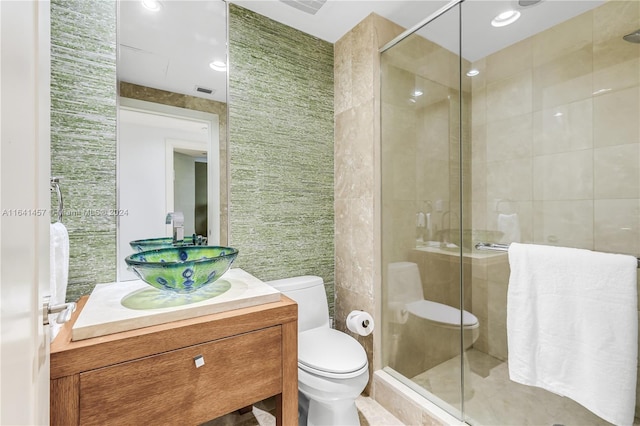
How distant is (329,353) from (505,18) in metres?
2.04

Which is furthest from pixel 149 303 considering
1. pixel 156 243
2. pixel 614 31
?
pixel 614 31

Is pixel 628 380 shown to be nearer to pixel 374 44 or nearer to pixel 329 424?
pixel 329 424

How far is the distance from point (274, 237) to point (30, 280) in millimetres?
1332

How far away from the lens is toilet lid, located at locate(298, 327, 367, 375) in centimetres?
132

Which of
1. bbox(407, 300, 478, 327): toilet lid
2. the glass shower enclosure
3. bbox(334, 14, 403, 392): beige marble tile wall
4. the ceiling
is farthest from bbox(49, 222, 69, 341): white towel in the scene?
bbox(407, 300, 478, 327): toilet lid

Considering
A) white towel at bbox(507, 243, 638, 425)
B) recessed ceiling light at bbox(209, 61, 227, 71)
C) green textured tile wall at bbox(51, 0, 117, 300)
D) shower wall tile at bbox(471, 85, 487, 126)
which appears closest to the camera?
white towel at bbox(507, 243, 638, 425)

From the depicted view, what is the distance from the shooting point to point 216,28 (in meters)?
1.60

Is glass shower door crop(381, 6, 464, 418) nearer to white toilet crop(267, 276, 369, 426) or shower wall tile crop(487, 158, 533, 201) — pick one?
shower wall tile crop(487, 158, 533, 201)

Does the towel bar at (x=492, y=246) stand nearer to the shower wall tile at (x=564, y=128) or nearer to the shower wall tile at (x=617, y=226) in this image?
the shower wall tile at (x=617, y=226)

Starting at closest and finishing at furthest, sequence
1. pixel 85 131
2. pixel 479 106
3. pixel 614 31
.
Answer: pixel 85 131, pixel 614 31, pixel 479 106

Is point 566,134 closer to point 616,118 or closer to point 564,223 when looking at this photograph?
point 616,118

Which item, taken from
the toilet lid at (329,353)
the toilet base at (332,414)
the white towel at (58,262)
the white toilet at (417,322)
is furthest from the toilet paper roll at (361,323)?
the white towel at (58,262)

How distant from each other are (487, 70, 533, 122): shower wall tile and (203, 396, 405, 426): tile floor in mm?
1900

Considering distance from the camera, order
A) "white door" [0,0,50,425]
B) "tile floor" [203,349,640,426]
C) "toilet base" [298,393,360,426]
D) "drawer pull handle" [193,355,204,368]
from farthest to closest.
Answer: "tile floor" [203,349,640,426]
"toilet base" [298,393,360,426]
"drawer pull handle" [193,355,204,368]
"white door" [0,0,50,425]
